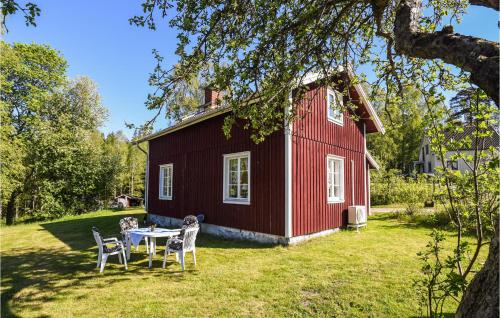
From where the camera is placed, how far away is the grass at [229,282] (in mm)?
4309

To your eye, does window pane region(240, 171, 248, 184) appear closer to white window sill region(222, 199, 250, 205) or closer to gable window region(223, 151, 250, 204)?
gable window region(223, 151, 250, 204)

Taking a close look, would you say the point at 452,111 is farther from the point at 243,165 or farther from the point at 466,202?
the point at 243,165

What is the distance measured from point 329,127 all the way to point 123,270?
293 inches

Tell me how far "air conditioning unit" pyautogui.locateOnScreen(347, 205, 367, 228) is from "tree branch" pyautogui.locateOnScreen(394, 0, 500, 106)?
28.2ft

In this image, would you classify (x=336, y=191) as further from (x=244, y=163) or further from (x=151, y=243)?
(x=151, y=243)

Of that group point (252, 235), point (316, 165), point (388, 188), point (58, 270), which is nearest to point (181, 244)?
point (58, 270)

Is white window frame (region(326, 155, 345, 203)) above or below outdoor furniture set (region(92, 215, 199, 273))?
above

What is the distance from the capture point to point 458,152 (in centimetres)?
290

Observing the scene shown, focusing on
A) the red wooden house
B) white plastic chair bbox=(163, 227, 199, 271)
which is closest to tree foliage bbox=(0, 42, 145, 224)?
the red wooden house

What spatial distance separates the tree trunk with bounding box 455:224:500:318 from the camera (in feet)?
5.80

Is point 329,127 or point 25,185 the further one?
point 25,185

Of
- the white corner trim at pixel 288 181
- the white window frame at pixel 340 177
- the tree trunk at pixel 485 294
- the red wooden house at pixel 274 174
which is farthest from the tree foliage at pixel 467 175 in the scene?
the white window frame at pixel 340 177

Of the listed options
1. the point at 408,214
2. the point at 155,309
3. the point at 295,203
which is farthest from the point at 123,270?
the point at 408,214

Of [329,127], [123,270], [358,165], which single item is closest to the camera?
[123,270]
